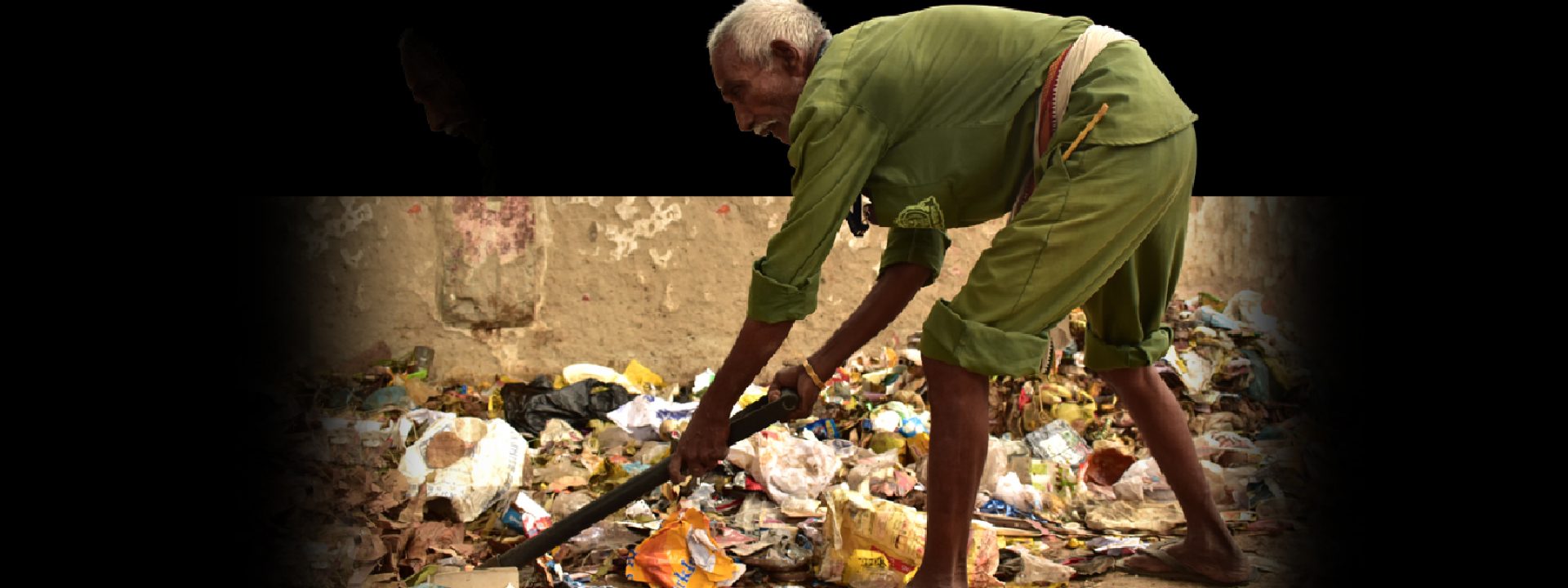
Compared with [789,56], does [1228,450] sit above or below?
below

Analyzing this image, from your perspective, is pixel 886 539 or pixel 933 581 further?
pixel 886 539

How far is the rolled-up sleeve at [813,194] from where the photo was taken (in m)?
2.40

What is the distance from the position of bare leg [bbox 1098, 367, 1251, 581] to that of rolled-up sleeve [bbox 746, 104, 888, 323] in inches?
36.5

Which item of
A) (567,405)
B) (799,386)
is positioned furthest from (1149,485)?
(567,405)

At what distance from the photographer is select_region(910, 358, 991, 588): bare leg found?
2.49 m

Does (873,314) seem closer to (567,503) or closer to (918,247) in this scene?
(918,247)

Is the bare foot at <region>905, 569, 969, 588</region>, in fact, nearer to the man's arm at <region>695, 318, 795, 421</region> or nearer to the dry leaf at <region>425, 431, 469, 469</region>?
the man's arm at <region>695, 318, 795, 421</region>

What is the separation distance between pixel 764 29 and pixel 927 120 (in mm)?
390

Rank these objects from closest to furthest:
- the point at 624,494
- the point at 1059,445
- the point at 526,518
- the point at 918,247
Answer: the point at 918,247
the point at 624,494
the point at 526,518
the point at 1059,445

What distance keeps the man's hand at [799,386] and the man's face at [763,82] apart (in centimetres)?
53

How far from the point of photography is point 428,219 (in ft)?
17.3

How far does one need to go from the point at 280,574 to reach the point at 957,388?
1646mm

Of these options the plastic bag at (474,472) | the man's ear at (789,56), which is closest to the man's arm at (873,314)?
the man's ear at (789,56)

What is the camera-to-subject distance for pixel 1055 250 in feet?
7.91
